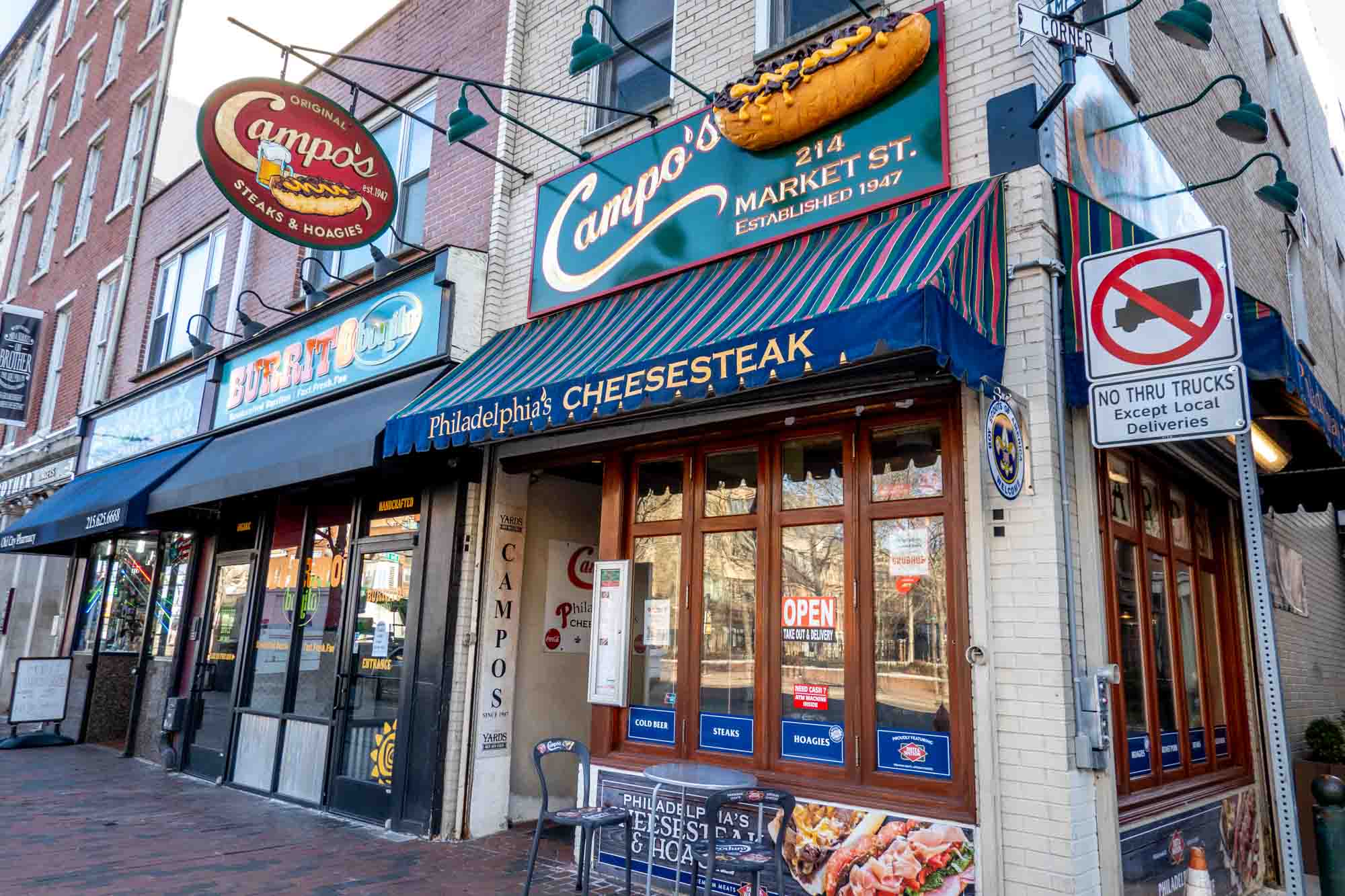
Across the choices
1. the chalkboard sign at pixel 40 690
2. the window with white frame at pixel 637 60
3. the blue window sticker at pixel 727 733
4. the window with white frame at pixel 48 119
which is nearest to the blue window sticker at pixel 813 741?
the blue window sticker at pixel 727 733

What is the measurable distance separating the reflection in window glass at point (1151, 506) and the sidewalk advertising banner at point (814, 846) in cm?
299

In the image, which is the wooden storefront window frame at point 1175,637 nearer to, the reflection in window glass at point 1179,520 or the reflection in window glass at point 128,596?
the reflection in window glass at point 1179,520

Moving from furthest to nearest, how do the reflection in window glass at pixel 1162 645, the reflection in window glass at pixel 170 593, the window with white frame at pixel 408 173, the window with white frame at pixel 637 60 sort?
1. the reflection in window glass at pixel 170 593
2. the window with white frame at pixel 408 173
3. the window with white frame at pixel 637 60
4. the reflection in window glass at pixel 1162 645

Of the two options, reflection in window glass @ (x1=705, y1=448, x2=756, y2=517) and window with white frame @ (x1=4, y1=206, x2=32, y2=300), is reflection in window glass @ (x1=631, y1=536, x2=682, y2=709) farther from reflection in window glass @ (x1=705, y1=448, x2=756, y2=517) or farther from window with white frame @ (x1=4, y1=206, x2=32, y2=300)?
window with white frame @ (x1=4, y1=206, x2=32, y2=300)

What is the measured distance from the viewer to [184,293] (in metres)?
13.7

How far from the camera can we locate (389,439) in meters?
7.29

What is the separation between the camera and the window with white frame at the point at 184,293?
42.9 feet

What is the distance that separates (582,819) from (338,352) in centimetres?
609

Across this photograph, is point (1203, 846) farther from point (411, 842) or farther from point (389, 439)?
point (389, 439)

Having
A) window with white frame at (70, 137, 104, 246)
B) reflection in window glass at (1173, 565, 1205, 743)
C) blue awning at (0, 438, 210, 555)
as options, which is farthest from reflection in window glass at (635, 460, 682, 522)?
window with white frame at (70, 137, 104, 246)

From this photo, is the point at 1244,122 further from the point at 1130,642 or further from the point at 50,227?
the point at 50,227

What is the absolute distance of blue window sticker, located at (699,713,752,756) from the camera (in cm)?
609

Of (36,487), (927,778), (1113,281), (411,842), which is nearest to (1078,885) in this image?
(927,778)

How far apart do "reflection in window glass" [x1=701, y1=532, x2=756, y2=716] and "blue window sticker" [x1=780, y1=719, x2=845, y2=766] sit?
0.34 m
